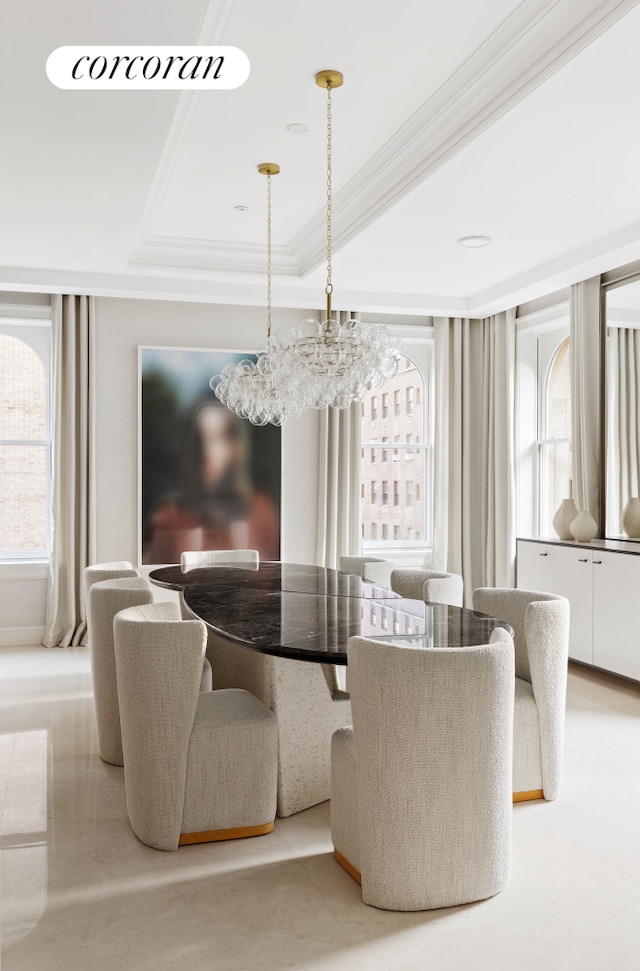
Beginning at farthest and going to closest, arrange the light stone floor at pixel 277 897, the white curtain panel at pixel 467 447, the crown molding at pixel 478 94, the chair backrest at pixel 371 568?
the white curtain panel at pixel 467 447 < the chair backrest at pixel 371 568 < the crown molding at pixel 478 94 < the light stone floor at pixel 277 897

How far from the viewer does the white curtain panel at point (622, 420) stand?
5480mm

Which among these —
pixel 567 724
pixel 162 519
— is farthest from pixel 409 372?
pixel 567 724

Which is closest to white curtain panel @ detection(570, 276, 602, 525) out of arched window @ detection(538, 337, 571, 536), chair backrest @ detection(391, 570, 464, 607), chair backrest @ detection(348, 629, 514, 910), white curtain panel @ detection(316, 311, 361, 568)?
arched window @ detection(538, 337, 571, 536)

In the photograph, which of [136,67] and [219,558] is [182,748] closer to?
[136,67]

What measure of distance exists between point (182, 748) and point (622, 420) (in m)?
4.00

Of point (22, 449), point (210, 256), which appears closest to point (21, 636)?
point (22, 449)

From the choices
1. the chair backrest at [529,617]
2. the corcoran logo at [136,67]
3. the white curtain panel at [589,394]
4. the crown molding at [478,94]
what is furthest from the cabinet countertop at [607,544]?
the corcoran logo at [136,67]

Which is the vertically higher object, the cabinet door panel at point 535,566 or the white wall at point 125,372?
the white wall at point 125,372

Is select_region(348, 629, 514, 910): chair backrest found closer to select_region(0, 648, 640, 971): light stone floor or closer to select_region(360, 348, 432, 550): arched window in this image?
select_region(0, 648, 640, 971): light stone floor

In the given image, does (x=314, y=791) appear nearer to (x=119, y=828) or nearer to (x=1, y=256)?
(x=119, y=828)

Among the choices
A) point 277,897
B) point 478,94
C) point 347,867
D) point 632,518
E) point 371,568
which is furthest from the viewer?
point 632,518

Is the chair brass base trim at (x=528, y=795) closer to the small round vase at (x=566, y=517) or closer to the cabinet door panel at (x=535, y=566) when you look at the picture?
the cabinet door panel at (x=535, y=566)

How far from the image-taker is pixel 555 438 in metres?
6.85

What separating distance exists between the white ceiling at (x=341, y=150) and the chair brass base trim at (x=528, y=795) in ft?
9.10
